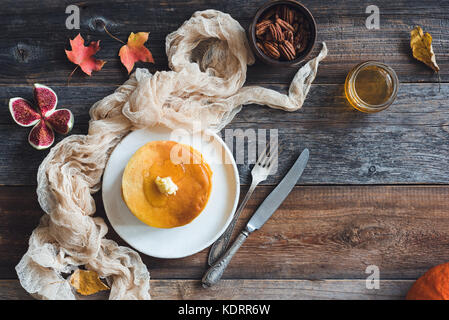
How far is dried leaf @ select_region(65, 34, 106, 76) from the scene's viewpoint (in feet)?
6.06

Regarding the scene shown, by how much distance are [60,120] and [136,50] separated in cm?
48

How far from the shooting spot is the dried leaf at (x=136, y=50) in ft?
6.05

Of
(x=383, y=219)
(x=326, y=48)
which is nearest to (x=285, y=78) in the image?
(x=326, y=48)

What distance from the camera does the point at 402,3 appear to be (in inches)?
74.2

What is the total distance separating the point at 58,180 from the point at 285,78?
44.9 inches

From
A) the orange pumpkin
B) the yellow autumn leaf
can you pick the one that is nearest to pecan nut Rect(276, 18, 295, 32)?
the yellow autumn leaf

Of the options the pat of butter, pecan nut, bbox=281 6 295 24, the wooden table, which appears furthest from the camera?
the wooden table

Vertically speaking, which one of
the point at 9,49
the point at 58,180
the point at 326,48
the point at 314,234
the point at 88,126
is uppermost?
the point at 326,48

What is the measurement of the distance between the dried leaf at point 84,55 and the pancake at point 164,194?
51cm

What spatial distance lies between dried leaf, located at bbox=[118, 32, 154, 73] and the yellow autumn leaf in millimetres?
1256

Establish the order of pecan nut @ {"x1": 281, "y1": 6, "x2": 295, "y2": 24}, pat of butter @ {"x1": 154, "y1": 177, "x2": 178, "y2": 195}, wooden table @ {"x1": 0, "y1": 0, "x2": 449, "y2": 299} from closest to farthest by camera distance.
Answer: pat of butter @ {"x1": 154, "y1": 177, "x2": 178, "y2": 195} → pecan nut @ {"x1": 281, "y1": 6, "x2": 295, "y2": 24} → wooden table @ {"x1": 0, "y1": 0, "x2": 449, "y2": 299}

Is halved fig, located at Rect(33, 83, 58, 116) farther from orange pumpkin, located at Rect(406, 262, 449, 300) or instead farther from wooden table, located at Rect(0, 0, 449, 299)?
orange pumpkin, located at Rect(406, 262, 449, 300)

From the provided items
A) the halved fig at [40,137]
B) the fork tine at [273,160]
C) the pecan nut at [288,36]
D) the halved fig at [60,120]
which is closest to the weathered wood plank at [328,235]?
the fork tine at [273,160]

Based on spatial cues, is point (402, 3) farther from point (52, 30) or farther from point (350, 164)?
point (52, 30)
